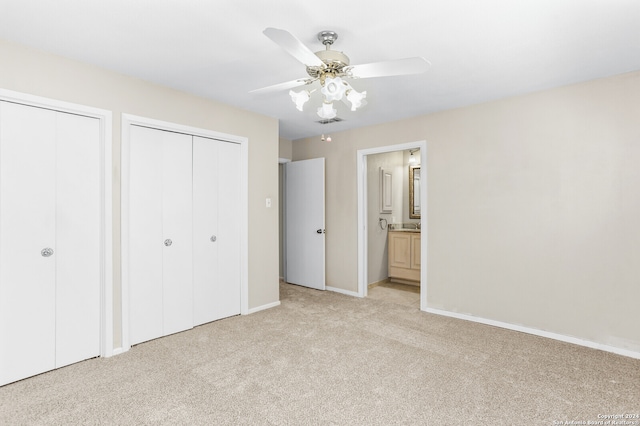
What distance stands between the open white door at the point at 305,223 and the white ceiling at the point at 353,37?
212cm

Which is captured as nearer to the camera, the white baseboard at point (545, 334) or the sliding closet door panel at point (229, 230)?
the white baseboard at point (545, 334)

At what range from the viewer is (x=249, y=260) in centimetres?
402

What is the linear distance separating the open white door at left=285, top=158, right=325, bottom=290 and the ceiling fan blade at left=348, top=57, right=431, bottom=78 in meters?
2.98

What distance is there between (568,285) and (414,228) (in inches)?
111

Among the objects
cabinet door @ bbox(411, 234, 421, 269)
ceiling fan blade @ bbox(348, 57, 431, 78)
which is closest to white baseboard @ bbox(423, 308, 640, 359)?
cabinet door @ bbox(411, 234, 421, 269)

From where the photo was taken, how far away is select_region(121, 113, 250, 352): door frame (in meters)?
2.97

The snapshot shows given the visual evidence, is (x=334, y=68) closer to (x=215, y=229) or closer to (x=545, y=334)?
(x=215, y=229)

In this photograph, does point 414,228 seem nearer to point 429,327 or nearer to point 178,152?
point 429,327

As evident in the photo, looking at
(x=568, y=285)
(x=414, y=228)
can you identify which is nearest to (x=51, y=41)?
(x=568, y=285)

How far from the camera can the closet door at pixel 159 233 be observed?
309cm

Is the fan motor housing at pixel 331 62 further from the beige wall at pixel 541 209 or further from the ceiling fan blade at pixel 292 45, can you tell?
the beige wall at pixel 541 209

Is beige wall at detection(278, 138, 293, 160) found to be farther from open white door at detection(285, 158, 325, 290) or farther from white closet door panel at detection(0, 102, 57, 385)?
white closet door panel at detection(0, 102, 57, 385)

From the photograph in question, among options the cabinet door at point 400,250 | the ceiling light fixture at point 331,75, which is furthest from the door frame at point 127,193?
the cabinet door at point 400,250

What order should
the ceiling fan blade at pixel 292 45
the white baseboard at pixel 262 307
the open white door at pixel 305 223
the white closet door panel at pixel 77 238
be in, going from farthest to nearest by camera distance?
the open white door at pixel 305 223 < the white baseboard at pixel 262 307 < the white closet door panel at pixel 77 238 < the ceiling fan blade at pixel 292 45
